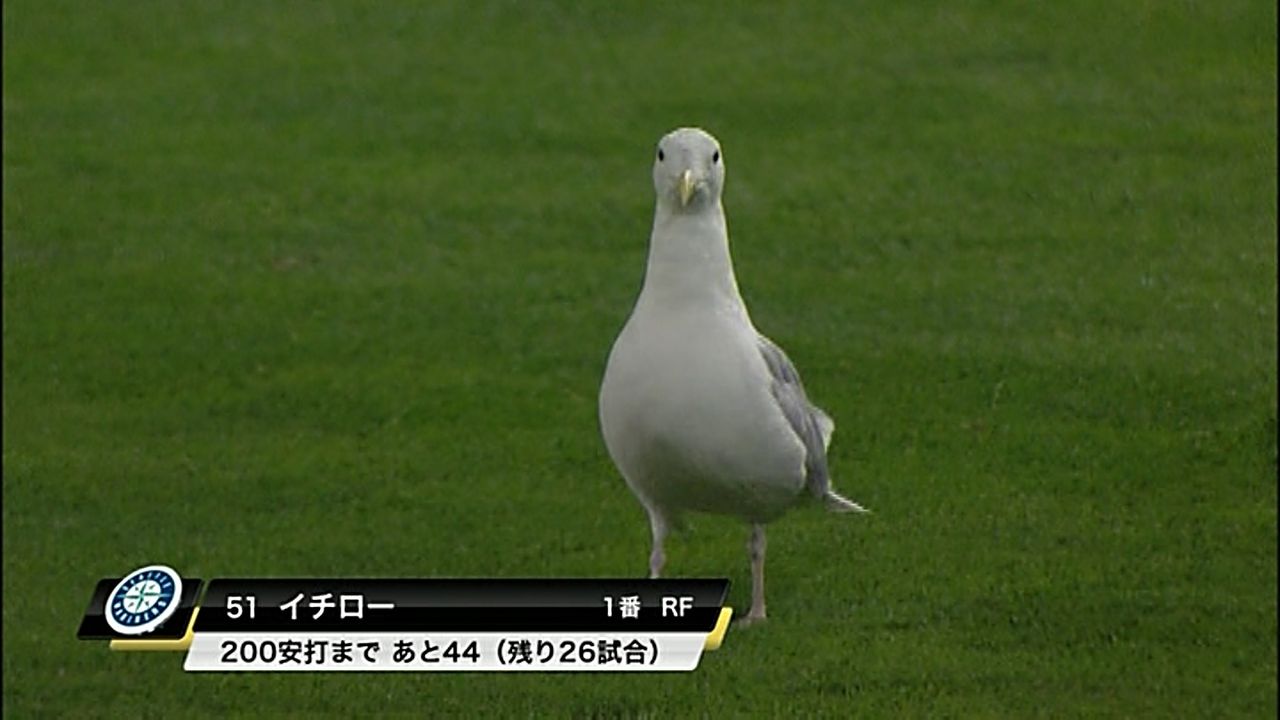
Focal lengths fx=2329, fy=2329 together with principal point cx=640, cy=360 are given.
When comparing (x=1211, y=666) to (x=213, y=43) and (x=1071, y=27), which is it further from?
(x=213, y=43)

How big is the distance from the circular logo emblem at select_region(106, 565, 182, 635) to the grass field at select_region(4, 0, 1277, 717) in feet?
3.48

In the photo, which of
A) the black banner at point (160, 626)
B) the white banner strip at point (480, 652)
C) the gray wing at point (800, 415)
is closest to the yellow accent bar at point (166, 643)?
the black banner at point (160, 626)

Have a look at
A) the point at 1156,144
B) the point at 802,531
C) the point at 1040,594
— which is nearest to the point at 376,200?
the point at 1156,144

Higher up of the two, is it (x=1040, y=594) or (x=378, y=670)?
(x=1040, y=594)

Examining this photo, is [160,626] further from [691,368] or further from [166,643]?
[691,368]

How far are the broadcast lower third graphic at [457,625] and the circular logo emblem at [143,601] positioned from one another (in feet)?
0.72

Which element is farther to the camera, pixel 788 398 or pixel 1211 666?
pixel 1211 666

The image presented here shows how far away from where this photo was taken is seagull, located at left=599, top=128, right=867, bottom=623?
256 inches

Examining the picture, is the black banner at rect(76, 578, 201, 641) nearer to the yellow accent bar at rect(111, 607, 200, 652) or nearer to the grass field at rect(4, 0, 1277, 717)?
the yellow accent bar at rect(111, 607, 200, 652)

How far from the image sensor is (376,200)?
581 inches

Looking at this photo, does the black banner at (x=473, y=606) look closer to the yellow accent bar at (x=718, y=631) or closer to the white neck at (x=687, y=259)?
the yellow accent bar at (x=718, y=631)

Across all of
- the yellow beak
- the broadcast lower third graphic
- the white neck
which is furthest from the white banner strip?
the yellow beak

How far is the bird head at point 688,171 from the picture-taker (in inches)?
254

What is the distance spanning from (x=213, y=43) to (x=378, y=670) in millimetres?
11394
